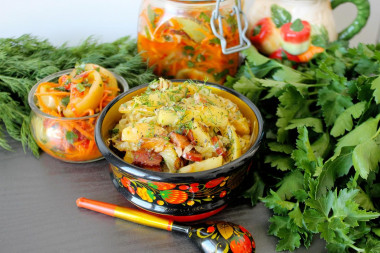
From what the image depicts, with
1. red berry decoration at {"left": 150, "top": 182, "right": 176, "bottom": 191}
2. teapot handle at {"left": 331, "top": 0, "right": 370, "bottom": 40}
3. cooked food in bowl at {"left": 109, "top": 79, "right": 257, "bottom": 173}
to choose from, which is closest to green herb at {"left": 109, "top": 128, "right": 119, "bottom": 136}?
cooked food in bowl at {"left": 109, "top": 79, "right": 257, "bottom": 173}

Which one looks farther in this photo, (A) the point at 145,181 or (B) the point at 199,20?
(B) the point at 199,20

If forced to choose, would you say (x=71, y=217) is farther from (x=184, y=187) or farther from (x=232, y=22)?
(x=232, y=22)

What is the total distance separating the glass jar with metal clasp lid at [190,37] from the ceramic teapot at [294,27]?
153 mm

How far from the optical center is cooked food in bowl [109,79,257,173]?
2.51 feet

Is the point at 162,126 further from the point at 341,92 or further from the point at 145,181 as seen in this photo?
the point at 341,92

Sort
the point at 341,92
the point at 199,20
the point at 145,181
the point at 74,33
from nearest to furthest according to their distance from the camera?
1. the point at 145,181
2. the point at 341,92
3. the point at 199,20
4. the point at 74,33

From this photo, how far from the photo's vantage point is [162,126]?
80 centimetres

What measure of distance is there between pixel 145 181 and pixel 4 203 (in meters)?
0.38

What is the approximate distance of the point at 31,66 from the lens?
3.50 ft

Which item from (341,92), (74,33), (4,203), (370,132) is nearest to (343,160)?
(370,132)

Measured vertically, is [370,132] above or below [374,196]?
above

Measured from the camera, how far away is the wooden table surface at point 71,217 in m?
0.78

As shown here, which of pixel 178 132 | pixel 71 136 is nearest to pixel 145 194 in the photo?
pixel 178 132

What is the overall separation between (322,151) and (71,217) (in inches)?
23.7
